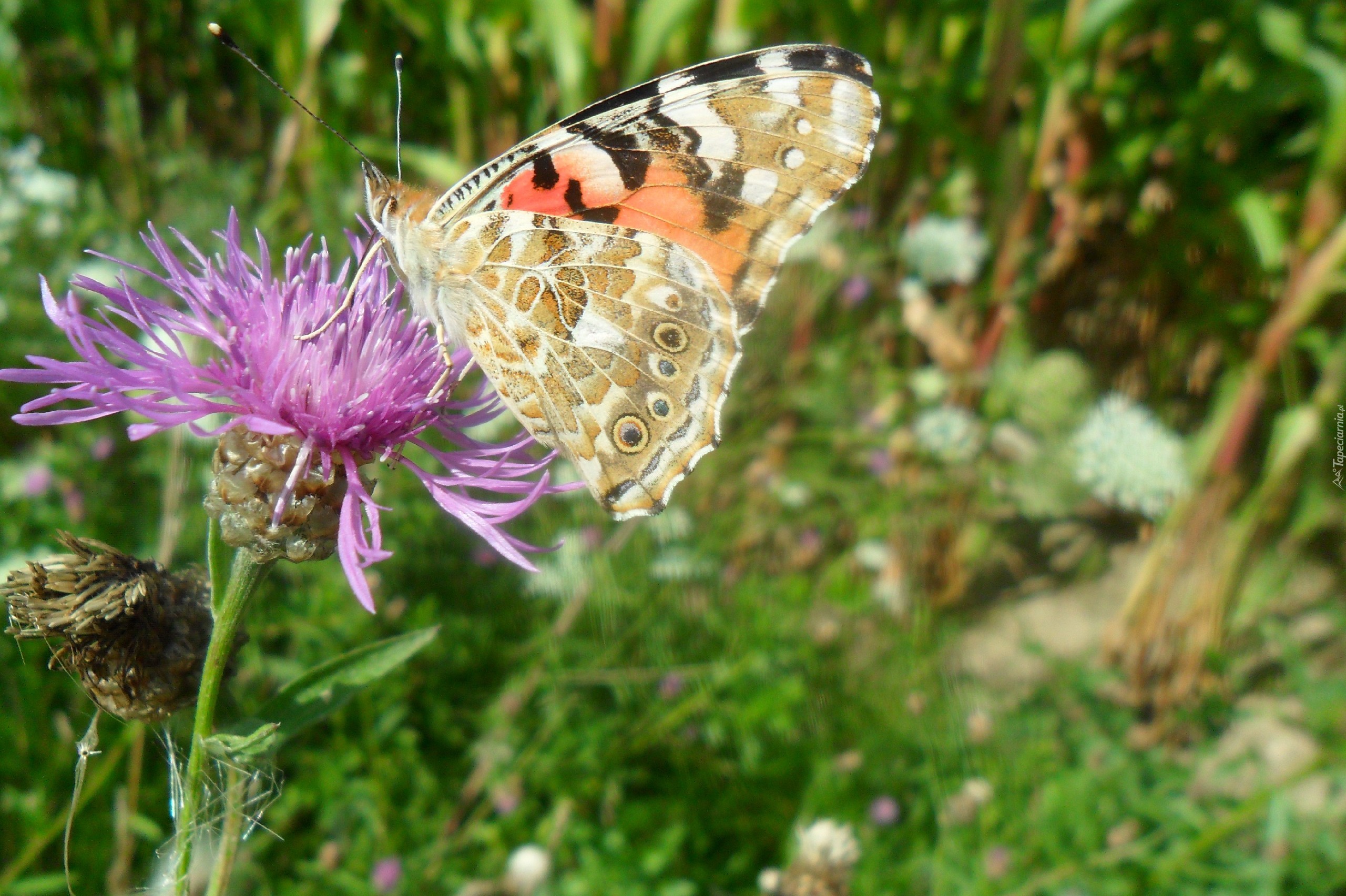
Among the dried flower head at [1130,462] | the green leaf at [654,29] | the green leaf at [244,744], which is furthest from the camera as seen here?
the green leaf at [654,29]

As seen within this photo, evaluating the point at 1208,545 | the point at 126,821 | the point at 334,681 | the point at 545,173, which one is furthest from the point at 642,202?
the point at 1208,545

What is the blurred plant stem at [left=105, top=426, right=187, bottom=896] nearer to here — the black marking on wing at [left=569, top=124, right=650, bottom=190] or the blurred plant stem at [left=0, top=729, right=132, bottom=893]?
the blurred plant stem at [left=0, top=729, right=132, bottom=893]

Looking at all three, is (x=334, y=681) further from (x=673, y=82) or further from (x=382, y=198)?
(x=673, y=82)

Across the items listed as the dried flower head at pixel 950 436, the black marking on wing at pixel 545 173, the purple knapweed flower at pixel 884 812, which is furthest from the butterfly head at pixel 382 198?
the dried flower head at pixel 950 436

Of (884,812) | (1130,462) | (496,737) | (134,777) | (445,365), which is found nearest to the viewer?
(445,365)

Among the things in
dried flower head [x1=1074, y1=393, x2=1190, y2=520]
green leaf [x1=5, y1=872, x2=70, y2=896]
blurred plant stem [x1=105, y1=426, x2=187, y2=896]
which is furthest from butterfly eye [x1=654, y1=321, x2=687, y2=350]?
dried flower head [x1=1074, y1=393, x2=1190, y2=520]

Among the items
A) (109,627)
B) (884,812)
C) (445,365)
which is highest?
(445,365)

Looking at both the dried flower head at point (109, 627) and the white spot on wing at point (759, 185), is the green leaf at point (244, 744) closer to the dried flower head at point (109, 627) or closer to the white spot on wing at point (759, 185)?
the dried flower head at point (109, 627)
